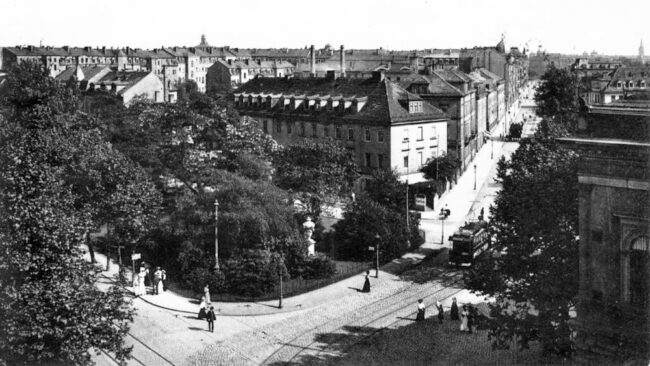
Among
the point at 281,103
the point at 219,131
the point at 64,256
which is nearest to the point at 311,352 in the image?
the point at 64,256

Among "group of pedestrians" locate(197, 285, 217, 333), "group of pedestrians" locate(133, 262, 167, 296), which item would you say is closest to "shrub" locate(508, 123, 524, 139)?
"group of pedestrians" locate(133, 262, 167, 296)

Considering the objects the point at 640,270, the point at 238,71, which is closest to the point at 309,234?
the point at 640,270

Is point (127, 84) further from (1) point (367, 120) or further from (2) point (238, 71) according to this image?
(2) point (238, 71)

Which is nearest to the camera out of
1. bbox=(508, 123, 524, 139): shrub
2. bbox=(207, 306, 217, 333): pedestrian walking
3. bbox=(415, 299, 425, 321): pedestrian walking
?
bbox=(207, 306, 217, 333): pedestrian walking

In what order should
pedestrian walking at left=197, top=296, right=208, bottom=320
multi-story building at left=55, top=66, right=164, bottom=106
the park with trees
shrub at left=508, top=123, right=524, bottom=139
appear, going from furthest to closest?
1. multi-story building at left=55, top=66, right=164, bottom=106
2. shrub at left=508, top=123, right=524, bottom=139
3. pedestrian walking at left=197, top=296, right=208, bottom=320
4. the park with trees

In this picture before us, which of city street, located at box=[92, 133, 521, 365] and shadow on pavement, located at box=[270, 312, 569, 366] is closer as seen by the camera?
shadow on pavement, located at box=[270, 312, 569, 366]

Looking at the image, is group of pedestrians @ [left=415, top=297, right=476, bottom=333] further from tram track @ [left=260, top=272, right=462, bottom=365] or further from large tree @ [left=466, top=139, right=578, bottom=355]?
large tree @ [left=466, top=139, right=578, bottom=355]

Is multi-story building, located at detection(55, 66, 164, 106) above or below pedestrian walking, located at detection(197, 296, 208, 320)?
above
